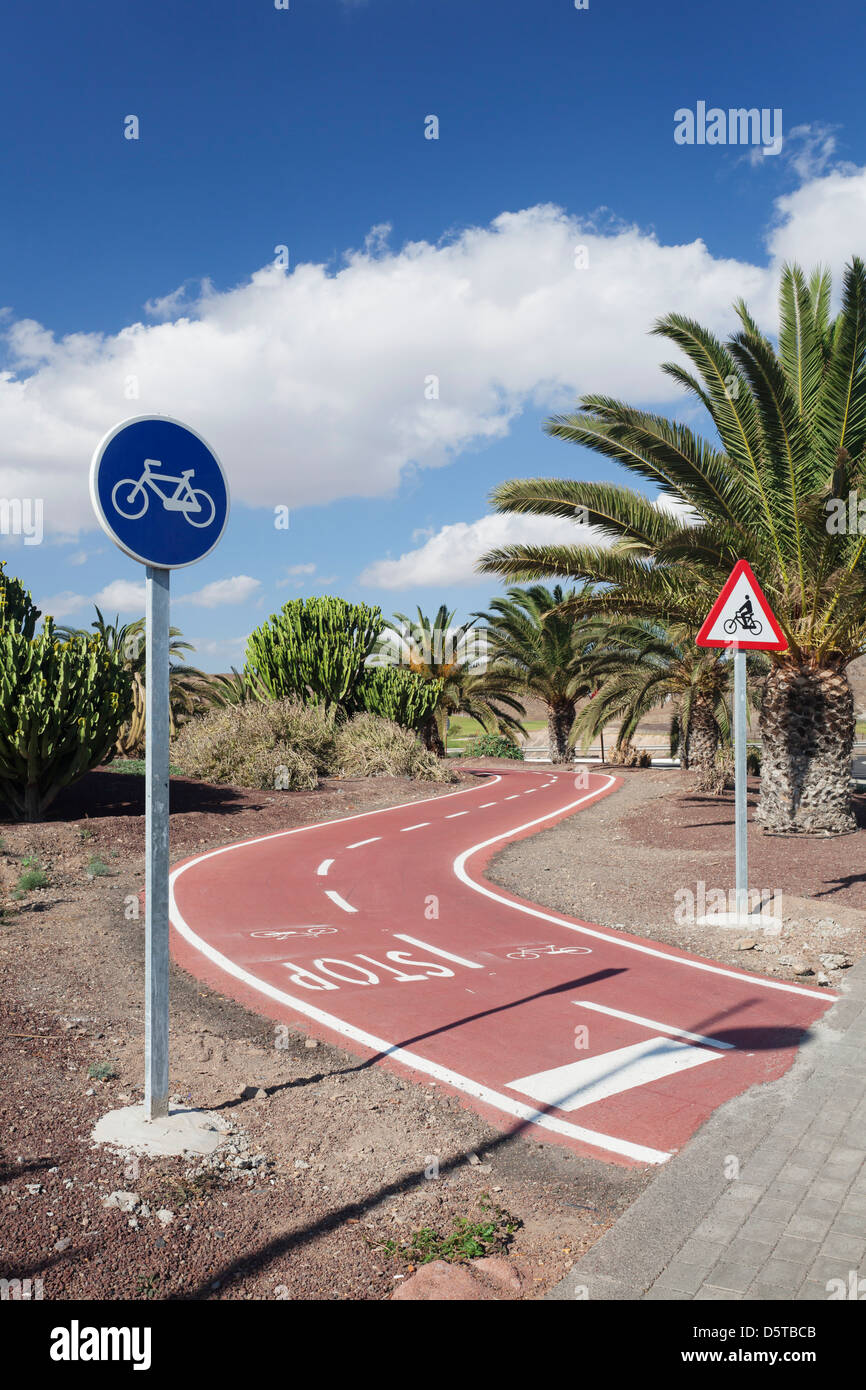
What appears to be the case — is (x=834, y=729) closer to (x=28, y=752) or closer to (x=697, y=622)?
(x=697, y=622)

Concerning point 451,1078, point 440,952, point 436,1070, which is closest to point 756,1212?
point 451,1078

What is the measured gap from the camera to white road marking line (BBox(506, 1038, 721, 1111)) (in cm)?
511

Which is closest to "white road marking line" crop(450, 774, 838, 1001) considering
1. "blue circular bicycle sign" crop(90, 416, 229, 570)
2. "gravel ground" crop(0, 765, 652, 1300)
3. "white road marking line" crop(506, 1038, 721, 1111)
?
"white road marking line" crop(506, 1038, 721, 1111)

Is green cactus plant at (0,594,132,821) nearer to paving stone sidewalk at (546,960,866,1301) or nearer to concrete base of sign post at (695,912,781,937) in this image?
concrete base of sign post at (695,912,781,937)

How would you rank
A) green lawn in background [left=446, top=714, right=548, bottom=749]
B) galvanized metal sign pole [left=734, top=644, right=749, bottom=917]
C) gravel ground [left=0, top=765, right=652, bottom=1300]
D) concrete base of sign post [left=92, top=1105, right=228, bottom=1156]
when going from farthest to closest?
green lawn in background [left=446, top=714, right=548, bottom=749]
galvanized metal sign pole [left=734, top=644, right=749, bottom=917]
concrete base of sign post [left=92, top=1105, right=228, bottom=1156]
gravel ground [left=0, top=765, right=652, bottom=1300]

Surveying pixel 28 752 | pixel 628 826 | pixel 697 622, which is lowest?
pixel 628 826

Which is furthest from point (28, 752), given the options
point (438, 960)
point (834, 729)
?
point (834, 729)

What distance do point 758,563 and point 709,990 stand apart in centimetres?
818

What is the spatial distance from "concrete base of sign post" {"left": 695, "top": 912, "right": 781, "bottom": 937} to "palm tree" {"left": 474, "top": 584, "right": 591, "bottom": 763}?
2435cm

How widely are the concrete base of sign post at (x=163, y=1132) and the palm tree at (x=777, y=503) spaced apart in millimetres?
10099

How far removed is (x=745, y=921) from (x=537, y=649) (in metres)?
25.9

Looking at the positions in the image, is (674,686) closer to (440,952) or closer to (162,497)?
(440,952)
